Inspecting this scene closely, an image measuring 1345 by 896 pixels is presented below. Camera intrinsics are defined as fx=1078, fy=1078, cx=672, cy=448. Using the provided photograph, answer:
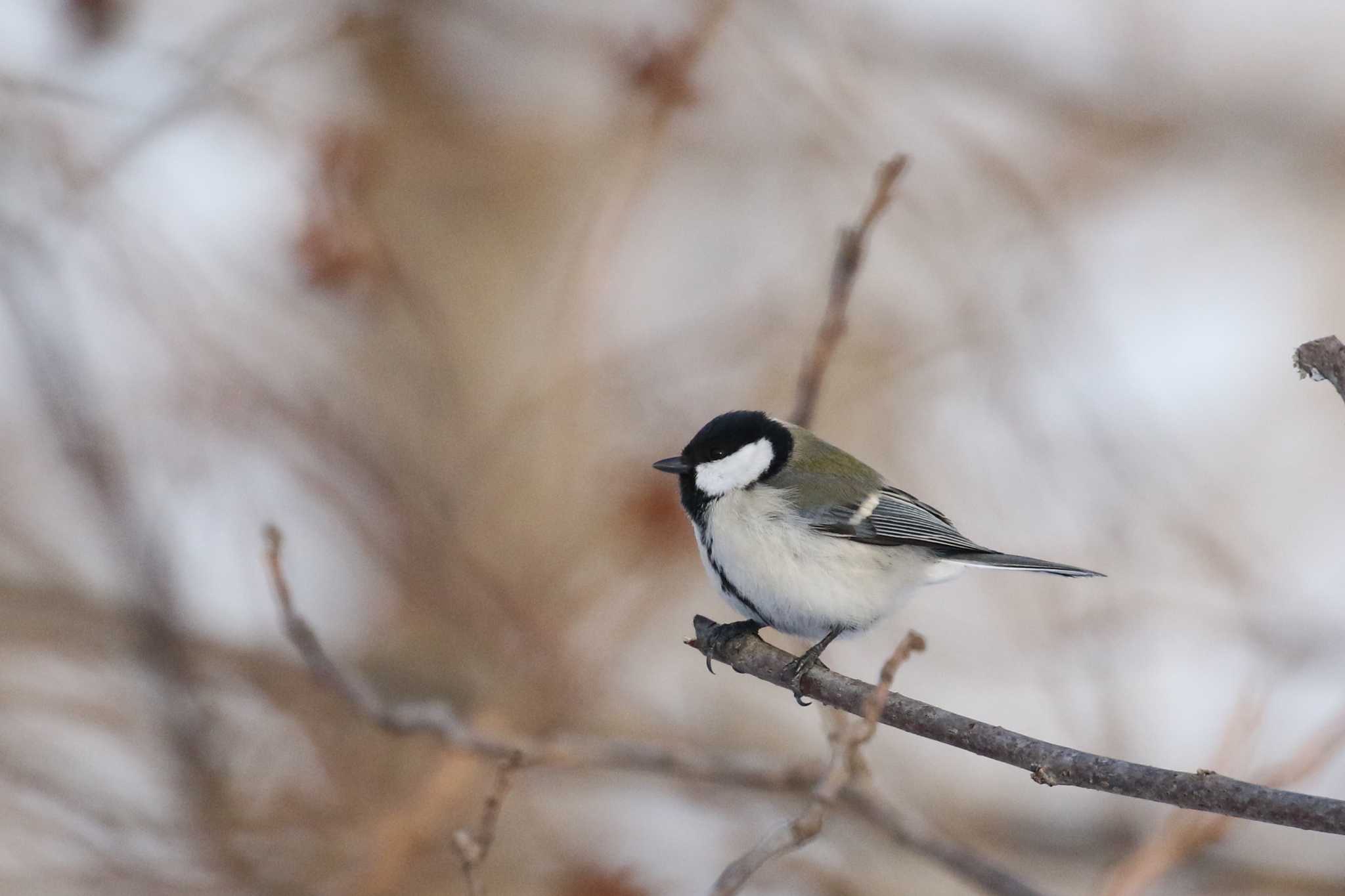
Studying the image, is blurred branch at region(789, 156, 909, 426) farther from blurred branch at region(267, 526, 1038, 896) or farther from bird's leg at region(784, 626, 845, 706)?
blurred branch at region(267, 526, 1038, 896)

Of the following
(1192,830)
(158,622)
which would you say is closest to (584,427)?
(158,622)

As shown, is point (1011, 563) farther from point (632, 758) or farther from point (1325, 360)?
point (1325, 360)

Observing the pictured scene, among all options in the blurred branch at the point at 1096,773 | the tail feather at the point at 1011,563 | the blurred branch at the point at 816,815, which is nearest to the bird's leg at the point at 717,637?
the blurred branch at the point at 1096,773

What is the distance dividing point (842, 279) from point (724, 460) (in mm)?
527

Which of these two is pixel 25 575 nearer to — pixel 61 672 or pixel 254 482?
pixel 61 672

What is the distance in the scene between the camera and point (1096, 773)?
1.18 metres

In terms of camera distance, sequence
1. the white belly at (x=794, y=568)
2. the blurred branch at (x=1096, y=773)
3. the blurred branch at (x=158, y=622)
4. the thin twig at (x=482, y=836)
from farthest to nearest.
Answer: the blurred branch at (x=158, y=622)
the white belly at (x=794, y=568)
the thin twig at (x=482, y=836)
the blurred branch at (x=1096, y=773)

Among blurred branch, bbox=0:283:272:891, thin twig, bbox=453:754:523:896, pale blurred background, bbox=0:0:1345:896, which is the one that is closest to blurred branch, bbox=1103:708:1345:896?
pale blurred background, bbox=0:0:1345:896

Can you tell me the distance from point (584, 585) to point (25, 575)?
1.90m

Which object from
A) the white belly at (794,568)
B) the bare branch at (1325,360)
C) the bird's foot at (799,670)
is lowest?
the bare branch at (1325,360)

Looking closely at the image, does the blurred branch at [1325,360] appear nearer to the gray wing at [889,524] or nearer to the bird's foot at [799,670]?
the bird's foot at [799,670]

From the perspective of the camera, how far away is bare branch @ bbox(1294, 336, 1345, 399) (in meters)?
1.10

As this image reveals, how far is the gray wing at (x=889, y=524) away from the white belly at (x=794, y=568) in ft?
0.08

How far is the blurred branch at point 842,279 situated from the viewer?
5.85ft
